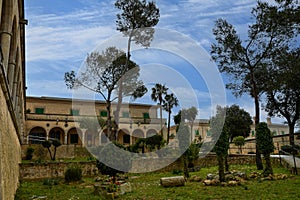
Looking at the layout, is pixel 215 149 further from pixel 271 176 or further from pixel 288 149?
pixel 288 149

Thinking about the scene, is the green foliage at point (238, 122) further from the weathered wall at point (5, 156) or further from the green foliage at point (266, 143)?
the weathered wall at point (5, 156)

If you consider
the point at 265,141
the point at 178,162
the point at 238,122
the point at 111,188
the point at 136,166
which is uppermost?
the point at 238,122

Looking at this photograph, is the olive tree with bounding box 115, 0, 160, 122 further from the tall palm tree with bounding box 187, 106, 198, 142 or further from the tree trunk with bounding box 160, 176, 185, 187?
the tall palm tree with bounding box 187, 106, 198, 142

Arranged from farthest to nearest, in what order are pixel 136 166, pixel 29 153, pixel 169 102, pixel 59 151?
pixel 169 102 → pixel 59 151 → pixel 29 153 → pixel 136 166

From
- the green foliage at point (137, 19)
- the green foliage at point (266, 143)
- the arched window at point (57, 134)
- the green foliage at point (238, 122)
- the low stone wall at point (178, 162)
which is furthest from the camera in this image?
the green foliage at point (238, 122)

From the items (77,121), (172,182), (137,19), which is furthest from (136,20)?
(77,121)

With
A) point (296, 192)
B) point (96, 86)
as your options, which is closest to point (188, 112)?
point (96, 86)

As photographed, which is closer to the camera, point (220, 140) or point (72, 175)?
point (220, 140)

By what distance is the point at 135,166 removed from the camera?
17.6m

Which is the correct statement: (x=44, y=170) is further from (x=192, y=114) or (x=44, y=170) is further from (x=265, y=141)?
(x=192, y=114)

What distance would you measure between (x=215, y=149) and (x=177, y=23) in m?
7.47

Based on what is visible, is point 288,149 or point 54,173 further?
point 288,149

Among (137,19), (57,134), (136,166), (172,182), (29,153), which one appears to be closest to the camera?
(172,182)

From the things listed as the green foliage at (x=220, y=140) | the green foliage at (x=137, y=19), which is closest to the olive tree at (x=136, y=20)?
the green foliage at (x=137, y=19)
